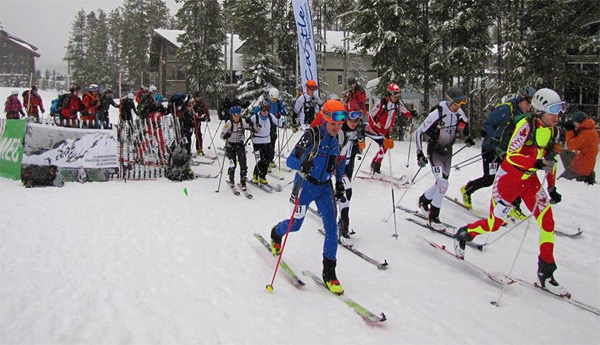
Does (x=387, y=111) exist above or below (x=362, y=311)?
above

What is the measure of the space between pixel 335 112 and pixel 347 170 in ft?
10.3

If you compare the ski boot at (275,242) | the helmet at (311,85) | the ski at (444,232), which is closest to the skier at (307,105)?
the helmet at (311,85)

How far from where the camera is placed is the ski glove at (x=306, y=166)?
4750 millimetres

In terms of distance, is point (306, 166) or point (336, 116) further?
point (336, 116)

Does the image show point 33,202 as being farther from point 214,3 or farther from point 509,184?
point 214,3

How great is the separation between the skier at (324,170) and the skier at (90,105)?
13751 millimetres

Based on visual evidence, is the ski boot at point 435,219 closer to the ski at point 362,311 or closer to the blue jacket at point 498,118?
the blue jacket at point 498,118

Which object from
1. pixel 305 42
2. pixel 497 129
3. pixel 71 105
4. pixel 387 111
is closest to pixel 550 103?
pixel 497 129

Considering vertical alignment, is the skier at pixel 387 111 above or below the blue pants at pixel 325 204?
above

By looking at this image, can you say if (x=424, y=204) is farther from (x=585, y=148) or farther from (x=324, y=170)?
(x=585, y=148)

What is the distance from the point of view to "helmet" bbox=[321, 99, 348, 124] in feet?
16.0

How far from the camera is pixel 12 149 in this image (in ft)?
34.1

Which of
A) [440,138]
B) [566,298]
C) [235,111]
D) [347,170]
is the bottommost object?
[566,298]

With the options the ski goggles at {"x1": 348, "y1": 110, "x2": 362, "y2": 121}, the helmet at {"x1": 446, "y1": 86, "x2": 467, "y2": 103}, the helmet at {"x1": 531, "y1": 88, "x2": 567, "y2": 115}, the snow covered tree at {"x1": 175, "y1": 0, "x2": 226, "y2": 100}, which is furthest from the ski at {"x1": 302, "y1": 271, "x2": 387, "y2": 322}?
the snow covered tree at {"x1": 175, "y1": 0, "x2": 226, "y2": 100}
